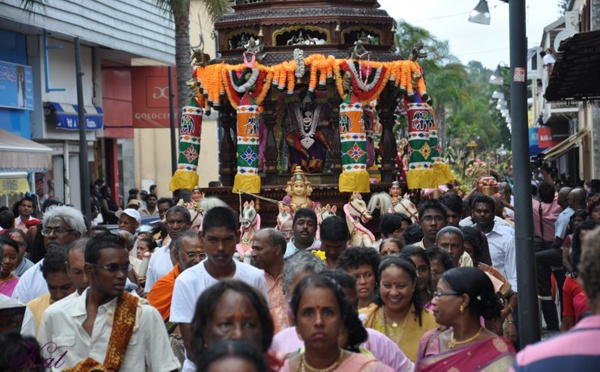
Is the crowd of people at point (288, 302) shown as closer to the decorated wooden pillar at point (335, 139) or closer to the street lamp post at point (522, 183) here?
the street lamp post at point (522, 183)

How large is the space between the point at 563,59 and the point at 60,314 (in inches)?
367

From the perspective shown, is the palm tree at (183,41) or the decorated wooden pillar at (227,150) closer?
the decorated wooden pillar at (227,150)

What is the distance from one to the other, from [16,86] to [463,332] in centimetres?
2404

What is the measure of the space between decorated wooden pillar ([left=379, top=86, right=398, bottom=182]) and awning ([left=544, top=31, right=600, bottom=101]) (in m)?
2.87

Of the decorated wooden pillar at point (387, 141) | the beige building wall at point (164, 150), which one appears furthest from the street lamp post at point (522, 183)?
the beige building wall at point (164, 150)

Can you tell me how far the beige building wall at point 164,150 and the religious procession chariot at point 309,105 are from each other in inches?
1076

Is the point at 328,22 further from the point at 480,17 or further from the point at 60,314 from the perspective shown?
the point at 60,314

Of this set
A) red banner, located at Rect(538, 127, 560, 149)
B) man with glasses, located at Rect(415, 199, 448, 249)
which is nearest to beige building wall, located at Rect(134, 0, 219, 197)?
red banner, located at Rect(538, 127, 560, 149)

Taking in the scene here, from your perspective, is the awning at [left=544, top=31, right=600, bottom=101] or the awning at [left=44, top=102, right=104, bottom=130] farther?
the awning at [left=44, top=102, right=104, bottom=130]

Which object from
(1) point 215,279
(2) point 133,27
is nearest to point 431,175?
(1) point 215,279

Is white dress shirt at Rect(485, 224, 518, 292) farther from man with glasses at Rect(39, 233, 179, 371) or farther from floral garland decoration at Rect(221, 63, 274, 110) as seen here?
floral garland decoration at Rect(221, 63, 274, 110)

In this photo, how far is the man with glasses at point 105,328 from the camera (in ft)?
21.2

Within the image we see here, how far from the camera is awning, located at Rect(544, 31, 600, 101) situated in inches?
526

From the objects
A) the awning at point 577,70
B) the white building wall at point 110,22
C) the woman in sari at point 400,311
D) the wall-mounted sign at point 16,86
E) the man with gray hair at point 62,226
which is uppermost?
the white building wall at point 110,22
